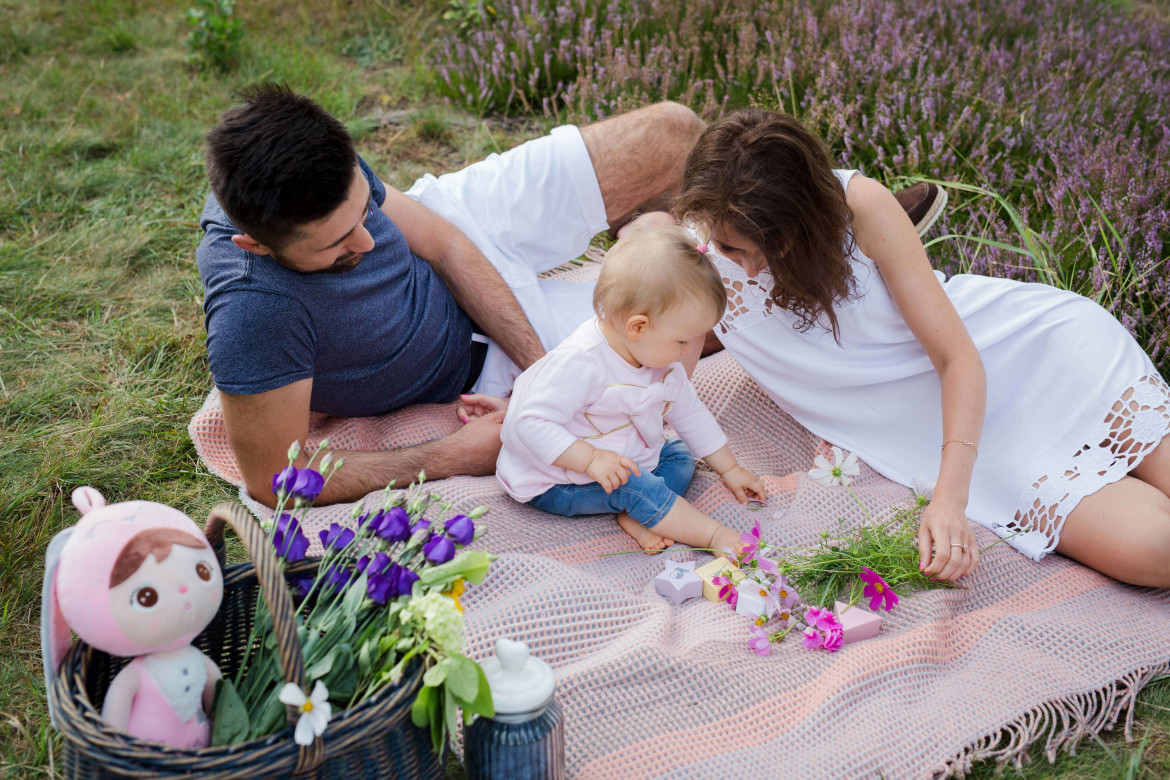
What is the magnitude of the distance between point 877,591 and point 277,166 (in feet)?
5.83

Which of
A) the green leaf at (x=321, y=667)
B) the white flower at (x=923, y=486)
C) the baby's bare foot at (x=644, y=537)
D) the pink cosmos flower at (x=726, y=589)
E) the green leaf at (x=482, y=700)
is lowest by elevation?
the baby's bare foot at (x=644, y=537)

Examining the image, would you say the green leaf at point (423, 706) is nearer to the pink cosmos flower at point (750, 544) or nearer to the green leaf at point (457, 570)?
the green leaf at point (457, 570)

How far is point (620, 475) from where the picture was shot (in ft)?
7.93

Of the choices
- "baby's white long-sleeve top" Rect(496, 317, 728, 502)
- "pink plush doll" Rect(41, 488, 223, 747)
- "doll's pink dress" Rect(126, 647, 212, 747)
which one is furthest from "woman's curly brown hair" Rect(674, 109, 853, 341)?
"doll's pink dress" Rect(126, 647, 212, 747)

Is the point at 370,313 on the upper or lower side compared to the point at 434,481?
upper

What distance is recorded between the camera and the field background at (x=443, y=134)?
2967 millimetres

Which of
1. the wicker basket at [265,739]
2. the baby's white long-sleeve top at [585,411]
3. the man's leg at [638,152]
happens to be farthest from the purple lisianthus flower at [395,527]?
the man's leg at [638,152]

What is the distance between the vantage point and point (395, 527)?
5.31 ft

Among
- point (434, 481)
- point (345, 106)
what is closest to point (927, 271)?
point (434, 481)

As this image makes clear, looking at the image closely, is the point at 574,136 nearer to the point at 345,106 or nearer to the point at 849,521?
the point at 849,521

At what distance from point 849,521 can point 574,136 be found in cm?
168

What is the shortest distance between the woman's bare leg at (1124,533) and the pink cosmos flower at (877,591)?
1.89 feet

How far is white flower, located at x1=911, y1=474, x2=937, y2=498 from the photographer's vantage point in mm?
2717

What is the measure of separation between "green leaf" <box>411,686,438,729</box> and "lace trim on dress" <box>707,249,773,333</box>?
167 centimetres
